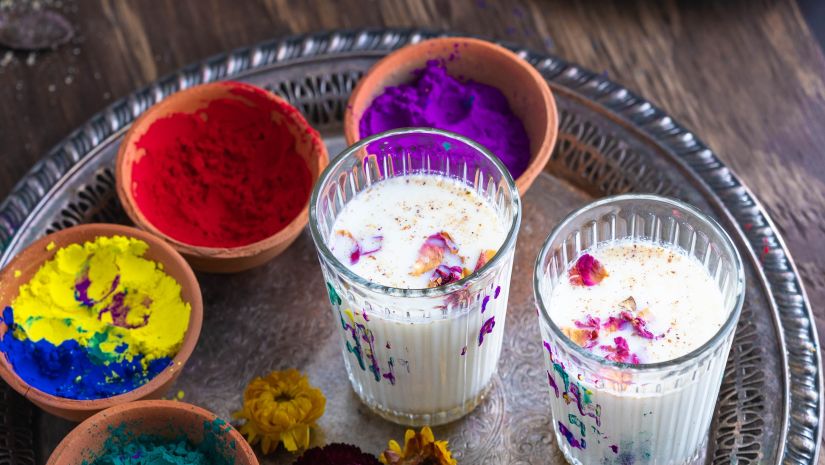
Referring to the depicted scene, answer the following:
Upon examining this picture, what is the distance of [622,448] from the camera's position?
4.28 ft

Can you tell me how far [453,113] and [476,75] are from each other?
8 cm

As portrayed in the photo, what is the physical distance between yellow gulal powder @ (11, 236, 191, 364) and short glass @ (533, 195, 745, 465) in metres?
0.51

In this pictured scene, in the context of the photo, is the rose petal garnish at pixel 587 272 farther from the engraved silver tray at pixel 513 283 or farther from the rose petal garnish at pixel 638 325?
the engraved silver tray at pixel 513 283

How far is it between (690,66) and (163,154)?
3.09 feet

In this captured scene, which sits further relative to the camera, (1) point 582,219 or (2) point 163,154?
(2) point 163,154

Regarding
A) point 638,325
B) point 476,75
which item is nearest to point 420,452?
point 638,325

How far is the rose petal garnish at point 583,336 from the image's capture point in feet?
3.98

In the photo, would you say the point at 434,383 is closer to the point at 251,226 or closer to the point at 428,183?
the point at 428,183

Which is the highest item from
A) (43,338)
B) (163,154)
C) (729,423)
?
(163,154)

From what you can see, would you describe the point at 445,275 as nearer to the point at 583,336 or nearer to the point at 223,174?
the point at 583,336

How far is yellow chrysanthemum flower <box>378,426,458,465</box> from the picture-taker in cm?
130

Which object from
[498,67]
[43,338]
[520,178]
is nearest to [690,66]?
[498,67]

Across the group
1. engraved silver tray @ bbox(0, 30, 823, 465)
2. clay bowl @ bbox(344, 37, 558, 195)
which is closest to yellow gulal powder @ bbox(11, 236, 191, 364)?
engraved silver tray @ bbox(0, 30, 823, 465)

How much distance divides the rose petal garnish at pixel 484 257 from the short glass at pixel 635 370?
0.21 ft
